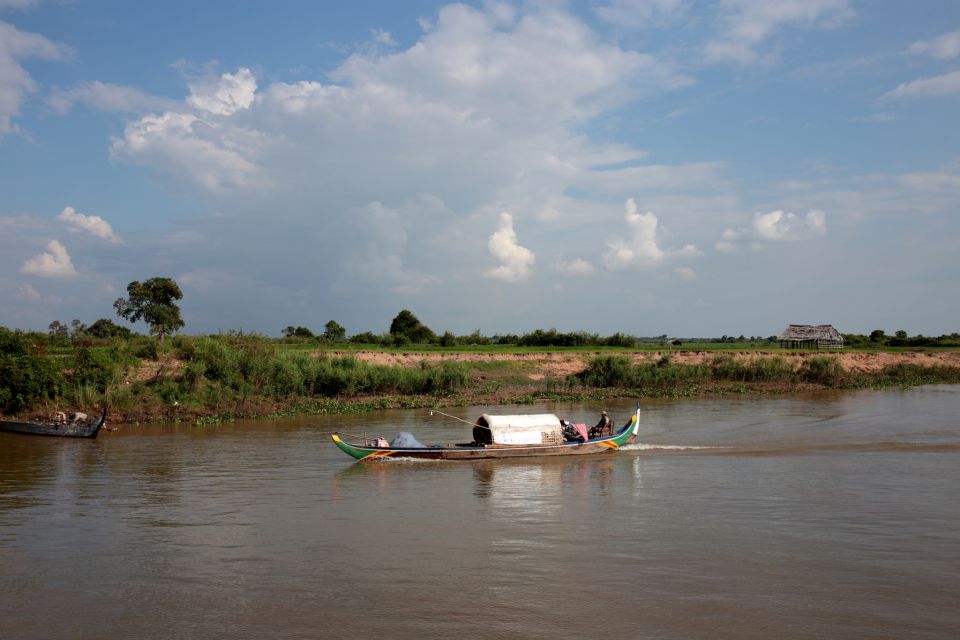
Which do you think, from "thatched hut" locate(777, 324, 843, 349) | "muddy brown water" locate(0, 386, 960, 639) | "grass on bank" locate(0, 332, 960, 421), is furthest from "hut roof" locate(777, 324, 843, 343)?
"muddy brown water" locate(0, 386, 960, 639)

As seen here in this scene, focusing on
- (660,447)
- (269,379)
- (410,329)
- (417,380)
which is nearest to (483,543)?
(660,447)

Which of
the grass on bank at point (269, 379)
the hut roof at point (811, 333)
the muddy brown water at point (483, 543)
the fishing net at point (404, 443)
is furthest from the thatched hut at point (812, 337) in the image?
the fishing net at point (404, 443)

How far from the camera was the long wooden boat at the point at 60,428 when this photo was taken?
22984 mm

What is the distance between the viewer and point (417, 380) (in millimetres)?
35062

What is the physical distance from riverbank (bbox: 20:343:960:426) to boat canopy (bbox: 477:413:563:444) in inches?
481

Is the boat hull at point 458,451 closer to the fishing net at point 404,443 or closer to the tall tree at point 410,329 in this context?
the fishing net at point 404,443

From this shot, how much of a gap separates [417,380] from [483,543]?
23.5m

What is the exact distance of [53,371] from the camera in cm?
2722

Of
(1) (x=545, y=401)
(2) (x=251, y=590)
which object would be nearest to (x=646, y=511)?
(2) (x=251, y=590)

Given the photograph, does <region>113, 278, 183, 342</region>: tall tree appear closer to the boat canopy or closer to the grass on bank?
the grass on bank

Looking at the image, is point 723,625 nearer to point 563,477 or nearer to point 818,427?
point 563,477

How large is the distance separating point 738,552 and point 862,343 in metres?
72.6

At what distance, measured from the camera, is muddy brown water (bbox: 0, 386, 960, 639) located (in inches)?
345

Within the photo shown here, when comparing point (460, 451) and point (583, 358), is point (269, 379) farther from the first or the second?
point (583, 358)
